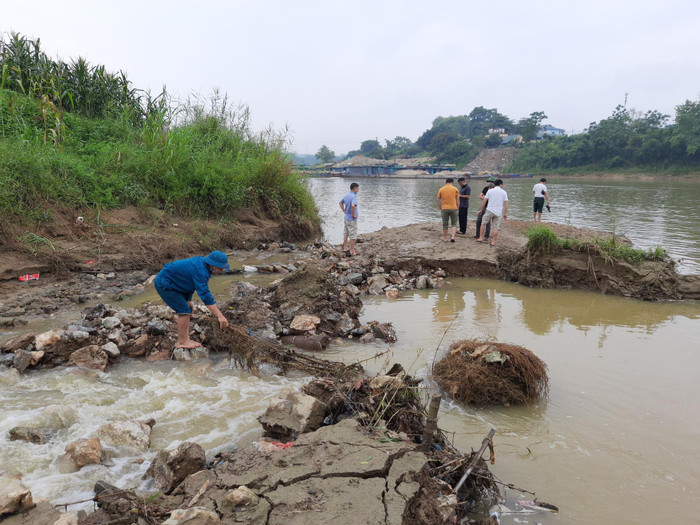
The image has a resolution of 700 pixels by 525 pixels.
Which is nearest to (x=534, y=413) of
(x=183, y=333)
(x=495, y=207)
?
(x=183, y=333)

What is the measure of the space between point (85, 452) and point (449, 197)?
9313 millimetres

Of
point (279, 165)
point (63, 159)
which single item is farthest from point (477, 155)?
point (63, 159)

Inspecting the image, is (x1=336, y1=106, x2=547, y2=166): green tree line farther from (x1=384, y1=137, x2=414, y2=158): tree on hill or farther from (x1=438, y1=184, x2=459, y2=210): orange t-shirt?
(x1=438, y1=184, x2=459, y2=210): orange t-shirt

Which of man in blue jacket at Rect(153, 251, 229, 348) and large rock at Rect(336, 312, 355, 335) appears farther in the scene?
large rock at Rect(336, 312, 355, 335)

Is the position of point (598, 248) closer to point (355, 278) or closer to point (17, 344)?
point (355, 278)

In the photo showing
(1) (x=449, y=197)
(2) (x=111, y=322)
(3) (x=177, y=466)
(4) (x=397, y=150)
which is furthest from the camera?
(4) (x=397, y=150)

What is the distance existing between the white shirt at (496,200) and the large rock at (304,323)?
6.02 metres

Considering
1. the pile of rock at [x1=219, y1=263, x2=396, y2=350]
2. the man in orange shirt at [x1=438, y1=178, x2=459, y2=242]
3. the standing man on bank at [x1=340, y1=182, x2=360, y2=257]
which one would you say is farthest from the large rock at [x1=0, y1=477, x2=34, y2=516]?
the man in orange shirt at [x1=438, y1=178, x2=459, y2=242]

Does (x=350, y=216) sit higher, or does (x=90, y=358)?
(x=350, y=216)

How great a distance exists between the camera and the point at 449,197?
A: 1098cm

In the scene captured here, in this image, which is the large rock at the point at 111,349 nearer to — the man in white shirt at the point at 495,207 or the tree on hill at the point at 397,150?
the man in white shirt at the point at 495,207

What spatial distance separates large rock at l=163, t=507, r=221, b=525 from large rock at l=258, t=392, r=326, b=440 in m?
1.21

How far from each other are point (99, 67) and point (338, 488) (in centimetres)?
1483

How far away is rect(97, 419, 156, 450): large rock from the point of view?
3.72 metres
